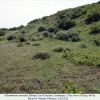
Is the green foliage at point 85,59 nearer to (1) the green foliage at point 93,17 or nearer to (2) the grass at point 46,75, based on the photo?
(2) the grass at point 46,75

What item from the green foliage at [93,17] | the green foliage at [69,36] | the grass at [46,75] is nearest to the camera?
the grass at [46,75]

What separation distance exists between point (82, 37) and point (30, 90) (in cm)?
1959

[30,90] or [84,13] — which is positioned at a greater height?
[84,13]

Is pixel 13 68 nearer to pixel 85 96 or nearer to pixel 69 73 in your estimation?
pixel 69 73

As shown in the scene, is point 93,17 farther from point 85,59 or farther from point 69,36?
point 85,59

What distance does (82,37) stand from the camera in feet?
94.3

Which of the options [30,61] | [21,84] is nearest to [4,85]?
[21,84]

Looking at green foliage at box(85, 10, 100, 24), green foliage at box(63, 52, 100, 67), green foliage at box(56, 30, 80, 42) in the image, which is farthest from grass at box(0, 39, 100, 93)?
green foliage at box(85, 10, 100, 24)

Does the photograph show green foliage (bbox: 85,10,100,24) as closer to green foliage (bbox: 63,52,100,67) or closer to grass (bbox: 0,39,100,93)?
Result: green foliage (bbox: 63,52,100,67)

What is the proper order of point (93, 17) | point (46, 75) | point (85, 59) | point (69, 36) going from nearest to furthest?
point (46, 75), point (85, 59), point (69, 36), point (93, 17)

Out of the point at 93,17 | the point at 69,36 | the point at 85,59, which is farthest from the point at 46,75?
the point at 93,17

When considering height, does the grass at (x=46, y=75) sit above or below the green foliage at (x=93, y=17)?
below

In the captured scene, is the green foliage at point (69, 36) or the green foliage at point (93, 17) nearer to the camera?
the green foliage at point (69, 36)

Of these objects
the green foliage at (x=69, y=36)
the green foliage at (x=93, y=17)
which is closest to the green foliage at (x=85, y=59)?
the green foliage at (x=69, y=36)
